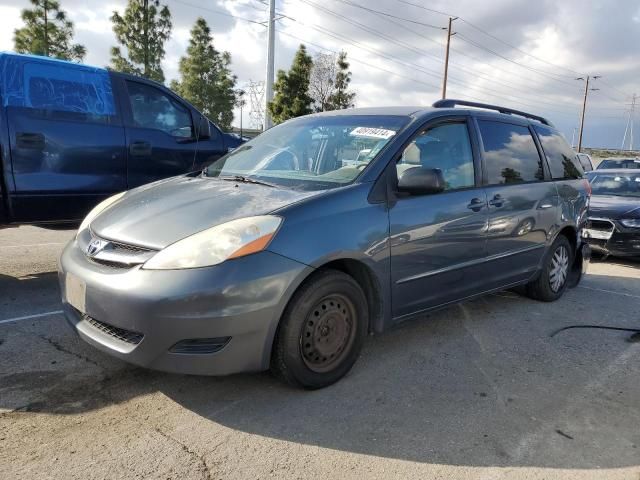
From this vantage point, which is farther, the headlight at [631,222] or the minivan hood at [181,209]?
the headlight at [631,222]

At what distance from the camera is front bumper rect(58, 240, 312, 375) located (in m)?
2.61

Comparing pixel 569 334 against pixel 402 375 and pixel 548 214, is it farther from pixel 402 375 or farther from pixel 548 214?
pixel 402 375

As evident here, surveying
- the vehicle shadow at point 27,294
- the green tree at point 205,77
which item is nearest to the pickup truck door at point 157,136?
the vehicle shadow at point 27,294

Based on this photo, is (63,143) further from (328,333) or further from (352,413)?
(352,413)

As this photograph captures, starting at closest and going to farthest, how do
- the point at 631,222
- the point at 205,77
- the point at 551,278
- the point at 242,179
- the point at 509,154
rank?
1. the point at 242,179
2. the point at 509,154
3. the point at 551,278
4. the point at 631,222
5. the point at 205,77

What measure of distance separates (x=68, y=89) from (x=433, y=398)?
431 cm

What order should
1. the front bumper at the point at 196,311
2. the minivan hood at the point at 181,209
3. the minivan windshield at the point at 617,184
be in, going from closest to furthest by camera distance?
the front bumper at the point at 196,311
the minivan hood at the point at 181,209
the minivan windshield at the point at 617,184

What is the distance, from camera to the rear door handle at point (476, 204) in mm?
4012

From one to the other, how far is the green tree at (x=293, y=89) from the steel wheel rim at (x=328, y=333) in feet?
88.1

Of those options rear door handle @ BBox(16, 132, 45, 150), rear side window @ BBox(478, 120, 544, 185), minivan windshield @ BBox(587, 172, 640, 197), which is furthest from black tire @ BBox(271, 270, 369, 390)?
minivan windshield @ BBox(587, 172, 640, 197)

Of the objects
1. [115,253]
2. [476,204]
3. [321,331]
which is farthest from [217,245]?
[476,204]

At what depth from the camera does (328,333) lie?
313cm

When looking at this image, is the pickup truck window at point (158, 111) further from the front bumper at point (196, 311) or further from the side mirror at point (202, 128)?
the front bumper at point (196, 311)

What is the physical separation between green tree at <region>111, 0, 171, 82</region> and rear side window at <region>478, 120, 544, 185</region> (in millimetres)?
27754
